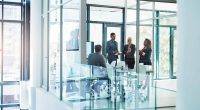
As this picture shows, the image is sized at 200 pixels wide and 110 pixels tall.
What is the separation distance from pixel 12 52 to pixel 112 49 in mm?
4506

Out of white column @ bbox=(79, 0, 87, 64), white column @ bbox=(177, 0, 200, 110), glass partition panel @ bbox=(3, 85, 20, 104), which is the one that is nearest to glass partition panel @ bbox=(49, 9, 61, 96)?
white column @ bbox=(79, 0, 87, 64)

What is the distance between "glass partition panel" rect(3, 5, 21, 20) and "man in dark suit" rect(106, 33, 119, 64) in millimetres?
4328

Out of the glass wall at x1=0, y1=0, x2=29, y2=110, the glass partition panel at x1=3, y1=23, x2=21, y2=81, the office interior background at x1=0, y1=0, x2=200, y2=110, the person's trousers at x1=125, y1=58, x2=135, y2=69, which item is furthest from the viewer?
the glass partition panel at x1=3, y1=23, x2=21, y2=81

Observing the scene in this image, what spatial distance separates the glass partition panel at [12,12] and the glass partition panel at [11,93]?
241 cm

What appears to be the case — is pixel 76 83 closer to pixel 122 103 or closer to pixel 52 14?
pixel 122 103

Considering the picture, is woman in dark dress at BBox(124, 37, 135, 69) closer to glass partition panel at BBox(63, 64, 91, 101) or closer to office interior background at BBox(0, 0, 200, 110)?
office interior background at BBox(0, 0, 200, 110)

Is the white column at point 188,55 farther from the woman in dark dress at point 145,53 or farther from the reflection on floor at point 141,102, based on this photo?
the woman in dark dress at point 145,53

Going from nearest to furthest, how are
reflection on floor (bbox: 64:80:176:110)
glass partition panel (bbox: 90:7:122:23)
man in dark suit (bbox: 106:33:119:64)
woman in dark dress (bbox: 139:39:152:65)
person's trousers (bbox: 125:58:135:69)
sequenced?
reflection on floor (bbox: 64:80:176:110)
person's trousers (bbox: 125:58:135:69)
woman in dark dress (bbox: 139:39:152:65)
man in dark suit (bbox: 106:33:119:64)
glass partition panel (bbox: 90:7:122:23)

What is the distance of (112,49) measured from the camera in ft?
23.6

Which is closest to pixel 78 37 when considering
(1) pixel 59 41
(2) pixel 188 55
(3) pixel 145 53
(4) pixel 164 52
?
(1) pixel 59 41

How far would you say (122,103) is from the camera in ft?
11.3

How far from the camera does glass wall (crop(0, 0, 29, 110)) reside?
9859mm

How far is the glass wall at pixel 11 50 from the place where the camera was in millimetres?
9859

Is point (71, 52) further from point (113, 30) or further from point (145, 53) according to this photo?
point (113, 30)
